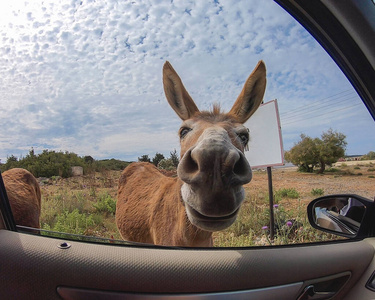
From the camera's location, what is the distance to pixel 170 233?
2.17 metres

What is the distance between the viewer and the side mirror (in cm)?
157

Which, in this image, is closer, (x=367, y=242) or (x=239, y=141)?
(x=367, y=242)

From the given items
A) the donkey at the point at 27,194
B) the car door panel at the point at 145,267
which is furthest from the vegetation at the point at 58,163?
the car door panel at the point at 145,267

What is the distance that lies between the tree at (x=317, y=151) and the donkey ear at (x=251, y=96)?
54 centimetres

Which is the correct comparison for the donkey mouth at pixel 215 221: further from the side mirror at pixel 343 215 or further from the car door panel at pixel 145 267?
the side mirror at pixel 343 215

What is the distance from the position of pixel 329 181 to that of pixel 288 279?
91 cm

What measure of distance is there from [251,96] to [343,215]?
4.02 ft

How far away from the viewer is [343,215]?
69.7 inches

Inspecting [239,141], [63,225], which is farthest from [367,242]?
[63,225]

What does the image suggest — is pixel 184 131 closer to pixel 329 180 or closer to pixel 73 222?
pixel 73 222

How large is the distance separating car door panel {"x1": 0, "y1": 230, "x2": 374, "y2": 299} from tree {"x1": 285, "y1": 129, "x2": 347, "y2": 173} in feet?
2.32

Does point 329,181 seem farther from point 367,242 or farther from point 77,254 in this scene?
point 77,254

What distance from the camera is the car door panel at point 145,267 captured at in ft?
3.28

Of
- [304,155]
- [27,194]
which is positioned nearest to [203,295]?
[304,155]
